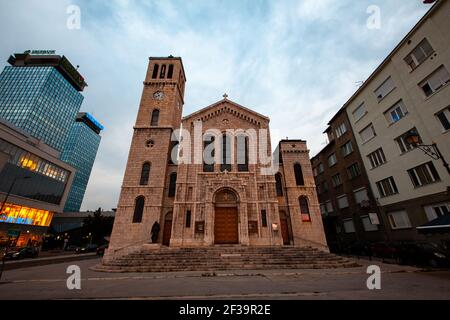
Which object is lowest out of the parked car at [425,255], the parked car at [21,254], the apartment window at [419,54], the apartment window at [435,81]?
the parked car at [21,254]

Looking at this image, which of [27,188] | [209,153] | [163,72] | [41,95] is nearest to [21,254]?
[27,188]

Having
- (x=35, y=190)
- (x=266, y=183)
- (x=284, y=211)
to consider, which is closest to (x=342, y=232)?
(x=284, y=211)

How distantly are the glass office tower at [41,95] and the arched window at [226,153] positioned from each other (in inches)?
3583

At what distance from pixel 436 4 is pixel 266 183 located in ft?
61.3

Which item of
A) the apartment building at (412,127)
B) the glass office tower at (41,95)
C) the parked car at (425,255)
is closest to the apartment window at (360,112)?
the apartment building at (412,127)

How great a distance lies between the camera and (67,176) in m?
47.7

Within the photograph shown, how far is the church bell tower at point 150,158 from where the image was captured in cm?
1870

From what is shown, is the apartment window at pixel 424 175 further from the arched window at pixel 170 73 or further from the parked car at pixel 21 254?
the parked car at pixel 21 254

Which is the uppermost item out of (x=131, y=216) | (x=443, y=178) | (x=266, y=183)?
(x=266, y=183)

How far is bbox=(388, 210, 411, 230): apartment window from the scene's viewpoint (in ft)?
54.9

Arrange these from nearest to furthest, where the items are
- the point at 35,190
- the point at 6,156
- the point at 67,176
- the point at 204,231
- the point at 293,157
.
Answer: the point at 6,156 → the point at 204,231 → the point at 293,157 → the point at 35,190 → the point at 67,176

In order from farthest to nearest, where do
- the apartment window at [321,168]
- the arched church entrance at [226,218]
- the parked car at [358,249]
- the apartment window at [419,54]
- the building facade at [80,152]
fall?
1. the building facade at [80,152]
2. the apartment window at [321,168]
3. the parked car at [358,249]
4. the arched church entrance at [226,218]
5. the apartment window at [419,54]

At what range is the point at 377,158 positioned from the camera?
19922mm
